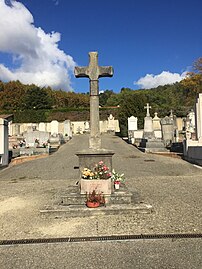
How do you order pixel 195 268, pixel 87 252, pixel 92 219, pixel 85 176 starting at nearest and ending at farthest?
pixel 195 268 → pixel 87 252 → pixel 92 219 → pixel 85 176

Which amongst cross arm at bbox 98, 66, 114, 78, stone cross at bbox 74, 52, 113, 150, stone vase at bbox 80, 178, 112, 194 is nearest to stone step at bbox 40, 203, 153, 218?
stone vase at bbox 80, 178, 112, 194

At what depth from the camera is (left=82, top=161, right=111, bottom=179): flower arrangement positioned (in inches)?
207

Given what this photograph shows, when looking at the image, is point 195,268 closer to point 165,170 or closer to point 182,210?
point 182,210

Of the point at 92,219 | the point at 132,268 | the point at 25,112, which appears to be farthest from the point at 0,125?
the point at 25,112

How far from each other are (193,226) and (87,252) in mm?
1909

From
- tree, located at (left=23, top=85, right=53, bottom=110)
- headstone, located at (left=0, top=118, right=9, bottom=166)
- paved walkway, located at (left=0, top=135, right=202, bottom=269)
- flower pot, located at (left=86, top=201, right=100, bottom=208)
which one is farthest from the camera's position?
tree, located at (left=23, top=85, right=53, bottom=110)

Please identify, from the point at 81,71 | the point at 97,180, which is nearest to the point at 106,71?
the point at 81,71

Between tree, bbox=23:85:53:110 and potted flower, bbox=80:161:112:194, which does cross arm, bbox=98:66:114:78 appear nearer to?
potted flower, bbox=80:161:112:194

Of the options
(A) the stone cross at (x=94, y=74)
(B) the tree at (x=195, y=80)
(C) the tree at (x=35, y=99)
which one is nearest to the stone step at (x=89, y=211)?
(A) the stone cross at (x=94, y=74)

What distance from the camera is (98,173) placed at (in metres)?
5.31

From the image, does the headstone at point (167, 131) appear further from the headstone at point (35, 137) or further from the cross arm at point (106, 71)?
the cross arm at point (106, 71)

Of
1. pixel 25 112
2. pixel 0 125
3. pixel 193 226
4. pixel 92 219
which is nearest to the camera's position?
pixel 193 226

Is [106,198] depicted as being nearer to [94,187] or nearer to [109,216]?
[94,187]

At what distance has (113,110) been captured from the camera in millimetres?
50625
